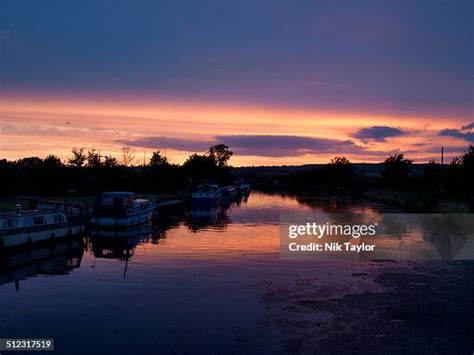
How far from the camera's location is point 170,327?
631 inches

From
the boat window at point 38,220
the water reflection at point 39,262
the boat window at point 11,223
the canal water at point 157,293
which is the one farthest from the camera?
the boat window at point 38,220

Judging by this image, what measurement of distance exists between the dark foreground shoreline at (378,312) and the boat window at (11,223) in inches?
667

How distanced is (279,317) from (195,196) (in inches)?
2440

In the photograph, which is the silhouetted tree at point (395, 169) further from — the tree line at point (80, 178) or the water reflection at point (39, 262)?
the water reflection at point (39, 262)

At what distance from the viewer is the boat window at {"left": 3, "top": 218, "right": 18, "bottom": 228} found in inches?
1219

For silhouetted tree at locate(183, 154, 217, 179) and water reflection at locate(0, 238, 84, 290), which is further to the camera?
silhouetted tree at locate(183, 154, 217, 179)

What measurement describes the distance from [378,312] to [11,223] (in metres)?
22.5

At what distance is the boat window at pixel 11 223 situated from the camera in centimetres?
3097

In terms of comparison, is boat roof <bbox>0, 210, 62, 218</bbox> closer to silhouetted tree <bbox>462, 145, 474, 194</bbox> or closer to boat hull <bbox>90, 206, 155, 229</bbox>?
boat hull <bbox>90, 206, 155, 229</bbox>

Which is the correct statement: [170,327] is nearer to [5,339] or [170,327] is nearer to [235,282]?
[5,339]

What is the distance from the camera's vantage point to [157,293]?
20.8 metres

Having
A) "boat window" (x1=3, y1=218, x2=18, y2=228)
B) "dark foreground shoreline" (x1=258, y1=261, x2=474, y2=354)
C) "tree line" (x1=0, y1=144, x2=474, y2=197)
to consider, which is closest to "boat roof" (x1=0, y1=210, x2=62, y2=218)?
"boat window" (x1=3, y1=218, x2=18, y2=228)

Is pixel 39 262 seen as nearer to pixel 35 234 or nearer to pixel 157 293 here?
pixel 35 234
